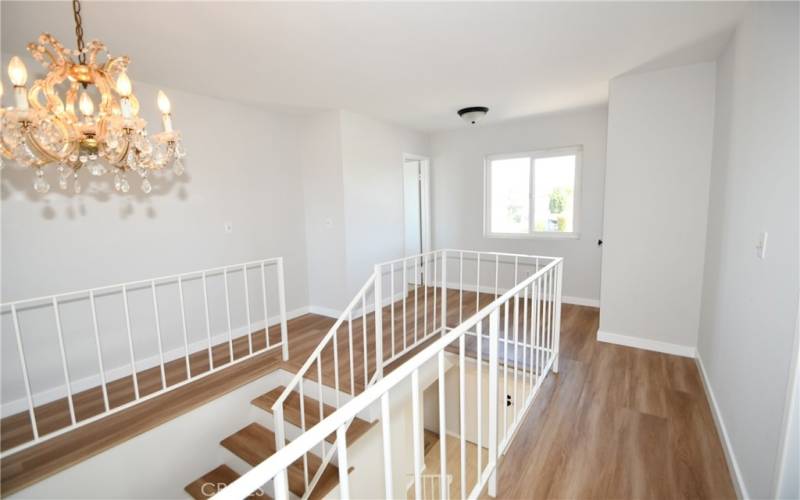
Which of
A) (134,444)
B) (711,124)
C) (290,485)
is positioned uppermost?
(711,124)

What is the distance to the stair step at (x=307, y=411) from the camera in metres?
2.57

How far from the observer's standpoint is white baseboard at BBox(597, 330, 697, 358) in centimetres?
310

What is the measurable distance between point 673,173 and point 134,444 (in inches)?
178

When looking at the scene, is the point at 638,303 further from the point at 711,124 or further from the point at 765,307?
the point at 765,307

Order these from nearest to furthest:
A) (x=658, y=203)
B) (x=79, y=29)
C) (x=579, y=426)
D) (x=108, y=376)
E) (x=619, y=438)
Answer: (x=79, y=29) < (x=619, y=438) < (x=579, y=426) < (x=108, y=376) < (x=658, y=203)

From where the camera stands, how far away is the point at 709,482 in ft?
5.81

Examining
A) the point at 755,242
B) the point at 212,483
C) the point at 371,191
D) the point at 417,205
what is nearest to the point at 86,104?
the point at 212,483

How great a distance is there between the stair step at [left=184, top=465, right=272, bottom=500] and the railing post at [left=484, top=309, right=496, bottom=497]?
5.64 feet

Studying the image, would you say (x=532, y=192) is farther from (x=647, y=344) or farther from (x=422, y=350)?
(x=422, y=350)

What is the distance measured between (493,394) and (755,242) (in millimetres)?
1507

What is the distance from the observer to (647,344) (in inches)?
128

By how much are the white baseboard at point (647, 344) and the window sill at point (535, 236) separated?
1.44m

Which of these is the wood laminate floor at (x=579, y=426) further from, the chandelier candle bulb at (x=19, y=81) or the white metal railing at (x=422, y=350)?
the chandelier candle bulb at (x=19, y=81)

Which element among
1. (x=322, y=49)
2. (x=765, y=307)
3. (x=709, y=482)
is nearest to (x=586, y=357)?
(x=709, y=482)
